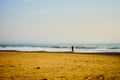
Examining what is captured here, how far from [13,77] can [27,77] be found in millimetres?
776

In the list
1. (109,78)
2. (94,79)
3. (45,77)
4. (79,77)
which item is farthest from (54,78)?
(109,78)

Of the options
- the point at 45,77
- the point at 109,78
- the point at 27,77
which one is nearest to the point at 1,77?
the point at 27,77

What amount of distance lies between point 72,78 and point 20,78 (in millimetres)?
2802

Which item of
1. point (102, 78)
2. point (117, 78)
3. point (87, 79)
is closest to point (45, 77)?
point (87, 79)

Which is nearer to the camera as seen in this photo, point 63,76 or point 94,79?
point 94,79

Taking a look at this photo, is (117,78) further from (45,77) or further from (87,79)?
(45,77)

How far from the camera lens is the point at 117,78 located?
10125 mm

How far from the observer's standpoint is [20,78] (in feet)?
33.7

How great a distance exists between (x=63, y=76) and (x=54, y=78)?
685 mm

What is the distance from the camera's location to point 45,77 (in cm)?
1049

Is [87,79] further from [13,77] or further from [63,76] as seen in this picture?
[13,77]

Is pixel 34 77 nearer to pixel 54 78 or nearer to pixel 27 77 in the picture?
pixel 27 77

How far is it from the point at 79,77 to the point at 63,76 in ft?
2.97

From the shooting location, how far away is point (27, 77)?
10.5 meters
